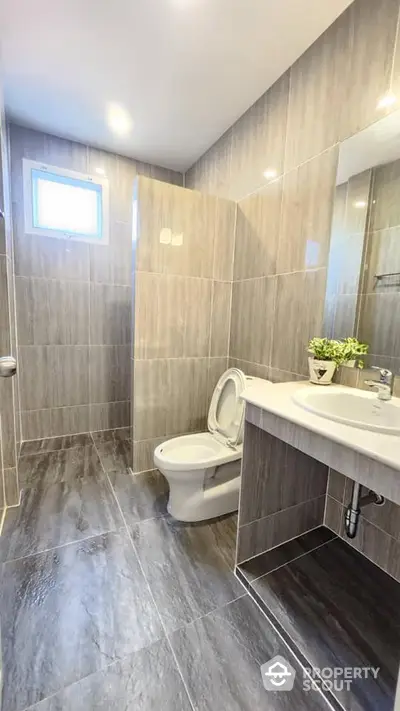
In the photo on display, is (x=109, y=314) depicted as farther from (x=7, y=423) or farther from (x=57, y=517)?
(x=57, y=517)

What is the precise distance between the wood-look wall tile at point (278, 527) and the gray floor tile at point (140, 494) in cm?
55

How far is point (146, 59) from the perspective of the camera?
66.1 inches

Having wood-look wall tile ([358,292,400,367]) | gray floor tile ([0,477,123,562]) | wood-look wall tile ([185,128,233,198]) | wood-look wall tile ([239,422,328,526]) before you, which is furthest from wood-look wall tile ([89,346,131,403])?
wood-look wall tile ([358,292,400,367])

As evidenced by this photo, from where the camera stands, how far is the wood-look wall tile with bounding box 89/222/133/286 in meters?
2.67

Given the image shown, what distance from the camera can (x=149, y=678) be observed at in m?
0.97

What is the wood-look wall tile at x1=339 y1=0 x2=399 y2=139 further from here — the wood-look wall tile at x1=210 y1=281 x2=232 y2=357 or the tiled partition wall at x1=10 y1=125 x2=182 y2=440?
the tiled partition wall at x1=10 y1=125 x2=182 y2=440

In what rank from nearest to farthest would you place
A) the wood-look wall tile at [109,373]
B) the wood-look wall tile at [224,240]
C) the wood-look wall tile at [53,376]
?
the wood-look wall tile at [224,240], the wood-look wall tile at [53,376], the wood-look wall tile at [109,373]

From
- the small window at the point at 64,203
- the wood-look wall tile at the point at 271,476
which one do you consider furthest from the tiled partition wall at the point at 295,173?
the small window at the point at 64,203

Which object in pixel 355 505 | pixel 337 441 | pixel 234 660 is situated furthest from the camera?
pixel 355 505

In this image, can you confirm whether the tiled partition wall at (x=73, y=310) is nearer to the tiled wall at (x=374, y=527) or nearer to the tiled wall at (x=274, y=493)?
the tiled wall at (x=274, y=493)

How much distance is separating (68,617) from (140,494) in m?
0.81

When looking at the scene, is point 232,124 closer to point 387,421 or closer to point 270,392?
point 270,392

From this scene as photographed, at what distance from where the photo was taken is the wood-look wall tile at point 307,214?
4.94ft

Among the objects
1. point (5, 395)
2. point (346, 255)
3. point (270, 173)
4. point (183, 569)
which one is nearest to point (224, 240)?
point (270, 173)
